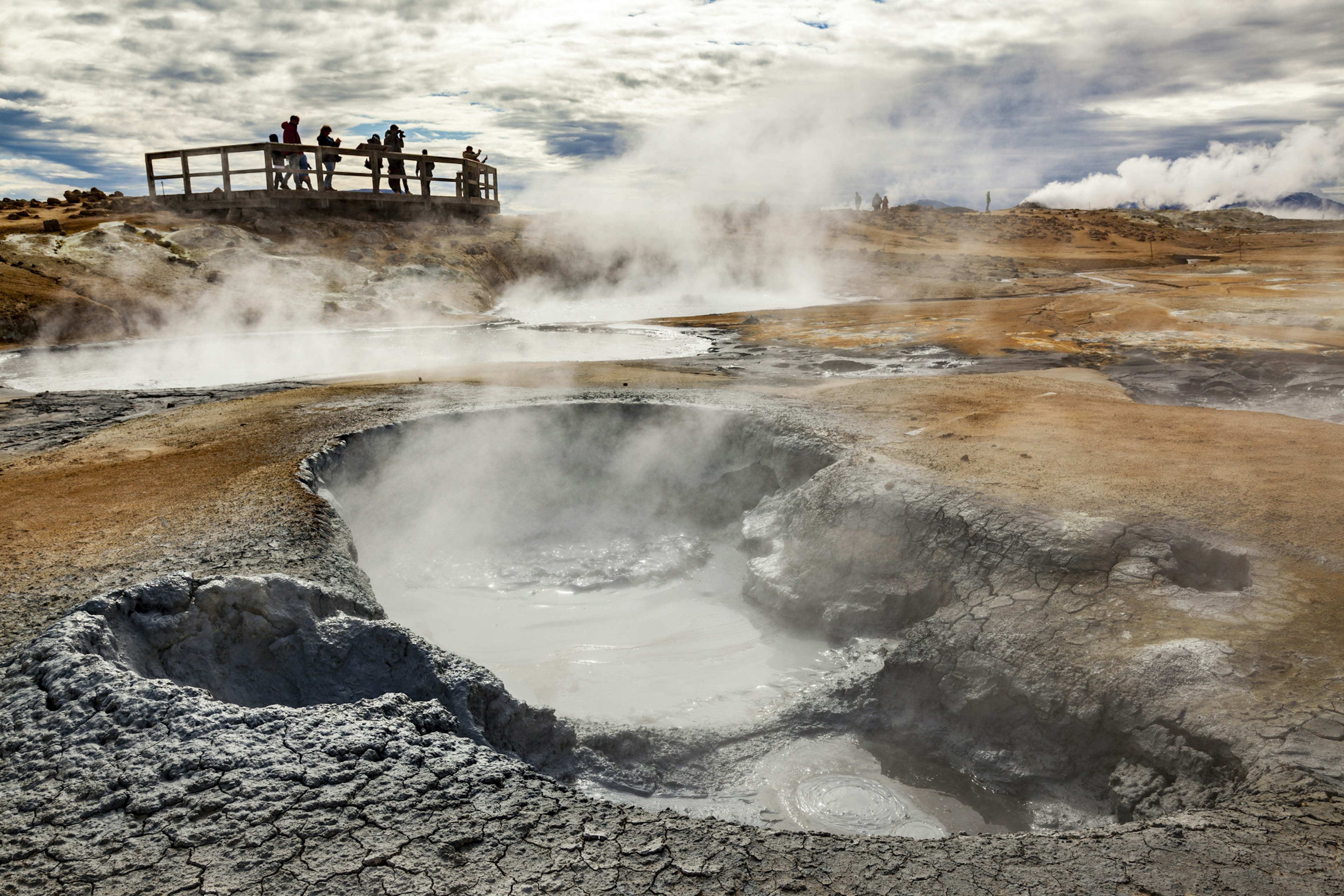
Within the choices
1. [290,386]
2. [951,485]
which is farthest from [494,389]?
[951,485]

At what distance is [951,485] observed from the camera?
15.7 feet

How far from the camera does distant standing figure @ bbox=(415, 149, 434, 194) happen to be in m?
19.2

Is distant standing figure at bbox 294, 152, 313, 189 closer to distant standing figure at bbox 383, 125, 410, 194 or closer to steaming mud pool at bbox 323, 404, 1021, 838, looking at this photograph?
distant standing figure at bbox 383, 125, 410, 194

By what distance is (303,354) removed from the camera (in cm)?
1140

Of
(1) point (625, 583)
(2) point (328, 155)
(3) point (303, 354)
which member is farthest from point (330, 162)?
(1) point (625, 583)

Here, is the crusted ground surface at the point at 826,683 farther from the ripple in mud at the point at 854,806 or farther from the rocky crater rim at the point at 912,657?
the ripple in mud at the point at 854,806

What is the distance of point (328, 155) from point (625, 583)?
16090 mm

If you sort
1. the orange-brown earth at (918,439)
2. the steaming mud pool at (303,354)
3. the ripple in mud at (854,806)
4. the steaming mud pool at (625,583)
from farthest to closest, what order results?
the steaming mud pool at (303,354)
the orange-brown earth at (918,439)
the steaming mud pool at (625,583)
the ripple in mud at (854,806)

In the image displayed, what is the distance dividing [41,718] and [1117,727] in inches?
148

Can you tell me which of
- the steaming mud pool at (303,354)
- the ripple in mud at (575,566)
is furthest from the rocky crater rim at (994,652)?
the steaming mud pool at (303,354)

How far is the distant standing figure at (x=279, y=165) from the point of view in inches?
684

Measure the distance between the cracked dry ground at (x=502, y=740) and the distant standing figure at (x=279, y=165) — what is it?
47.4 feet

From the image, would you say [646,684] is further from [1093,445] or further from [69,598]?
[1093,445]

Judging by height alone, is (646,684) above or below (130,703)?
below
